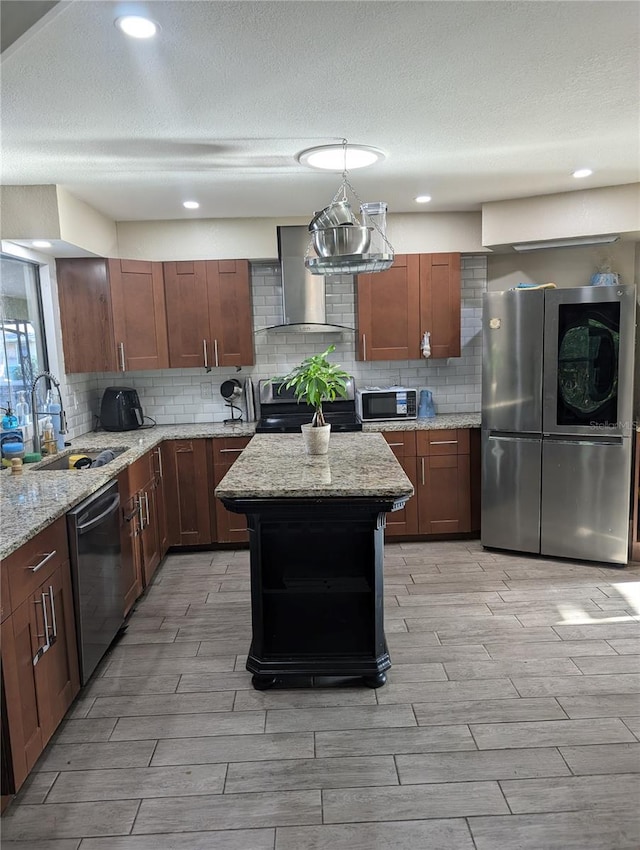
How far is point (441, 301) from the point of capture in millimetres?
4539

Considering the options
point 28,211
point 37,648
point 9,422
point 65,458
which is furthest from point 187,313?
point 37,648

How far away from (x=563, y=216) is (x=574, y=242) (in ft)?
0.67

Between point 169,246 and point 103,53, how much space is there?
2.62m

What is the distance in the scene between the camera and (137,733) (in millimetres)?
2334

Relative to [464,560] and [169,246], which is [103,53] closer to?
[169,246]

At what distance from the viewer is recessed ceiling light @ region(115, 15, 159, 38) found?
67.7 inches

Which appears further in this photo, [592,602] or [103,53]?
[592,602]

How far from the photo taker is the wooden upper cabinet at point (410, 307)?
4.51 meters

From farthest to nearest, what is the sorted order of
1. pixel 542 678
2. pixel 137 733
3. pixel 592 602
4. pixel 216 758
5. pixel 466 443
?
pixel 466 443 → pixel 592 602 → pixel 542 678 → pixel 137 733 → pixel 216 758

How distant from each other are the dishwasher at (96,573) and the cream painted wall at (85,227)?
163cm

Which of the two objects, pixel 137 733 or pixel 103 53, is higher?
pixel 103 53

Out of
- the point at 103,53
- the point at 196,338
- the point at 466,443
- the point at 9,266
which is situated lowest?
the point at 466,443

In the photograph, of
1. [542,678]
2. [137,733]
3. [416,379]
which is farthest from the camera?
[416,379]

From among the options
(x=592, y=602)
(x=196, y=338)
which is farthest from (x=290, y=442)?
(x=592, y=602)
